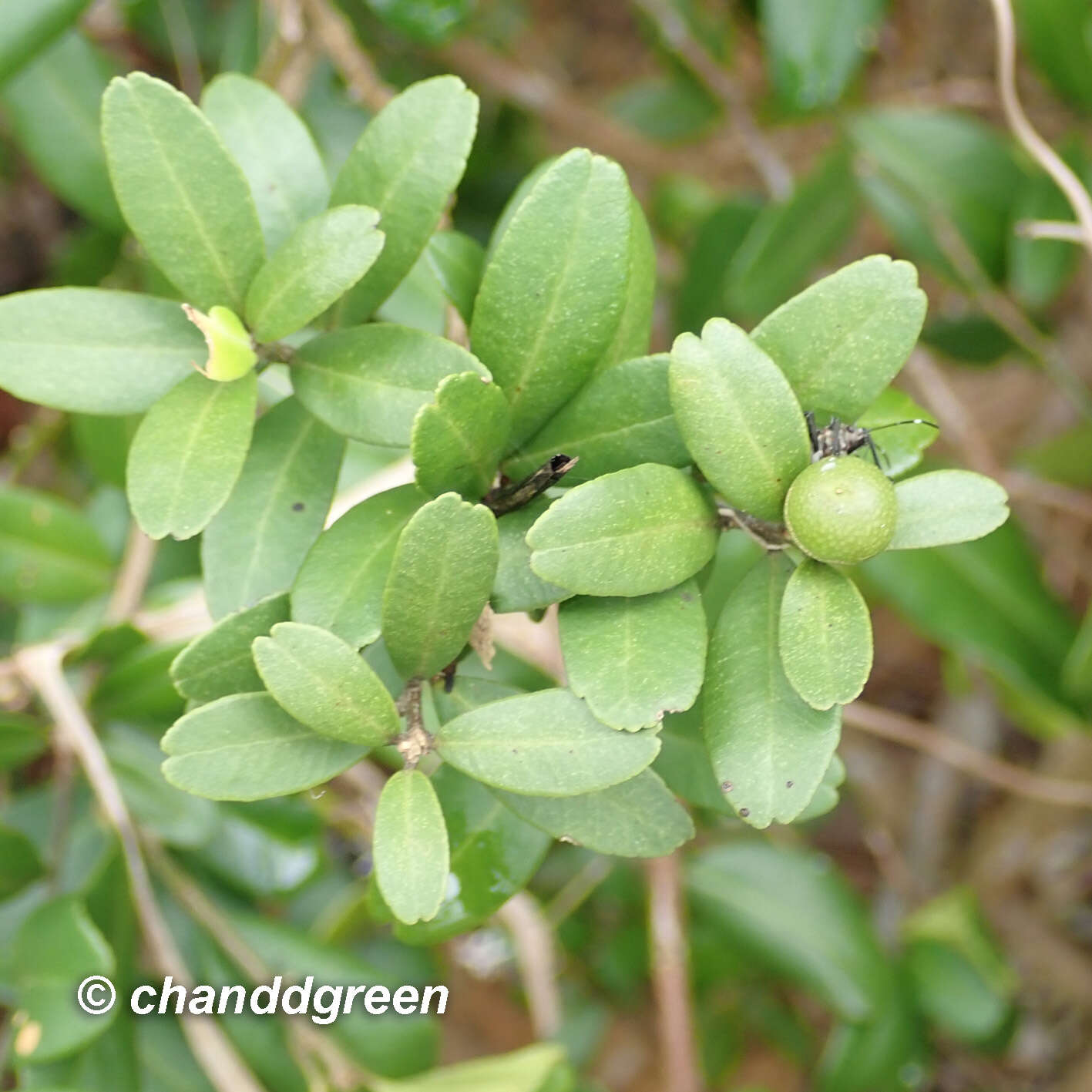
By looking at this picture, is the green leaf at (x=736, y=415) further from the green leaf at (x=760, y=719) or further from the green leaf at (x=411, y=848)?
the green leaf at (x=411, y=848)

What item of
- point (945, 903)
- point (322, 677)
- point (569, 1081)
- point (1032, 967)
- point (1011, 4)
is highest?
point (322, 677)

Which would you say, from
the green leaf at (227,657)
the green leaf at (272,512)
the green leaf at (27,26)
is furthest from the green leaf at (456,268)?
the green leaf at (27,26)

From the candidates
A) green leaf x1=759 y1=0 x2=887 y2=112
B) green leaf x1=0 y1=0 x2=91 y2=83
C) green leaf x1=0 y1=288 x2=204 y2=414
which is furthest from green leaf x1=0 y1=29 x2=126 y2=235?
green leaf x1=759 y1=0 x2=887 y2=112

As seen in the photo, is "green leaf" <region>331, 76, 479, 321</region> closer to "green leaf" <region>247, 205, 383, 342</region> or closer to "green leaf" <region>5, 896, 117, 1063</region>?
"green leaf" <region>247, 205, 383, 342</region>

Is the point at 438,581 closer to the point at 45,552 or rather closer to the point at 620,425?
the point at 620,425

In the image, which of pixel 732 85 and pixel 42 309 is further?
pixel 732 85

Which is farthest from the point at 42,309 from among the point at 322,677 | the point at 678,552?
the point at 678,552

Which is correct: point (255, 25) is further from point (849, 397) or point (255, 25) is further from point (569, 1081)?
point (569, 1081)

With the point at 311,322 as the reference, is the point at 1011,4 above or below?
below
